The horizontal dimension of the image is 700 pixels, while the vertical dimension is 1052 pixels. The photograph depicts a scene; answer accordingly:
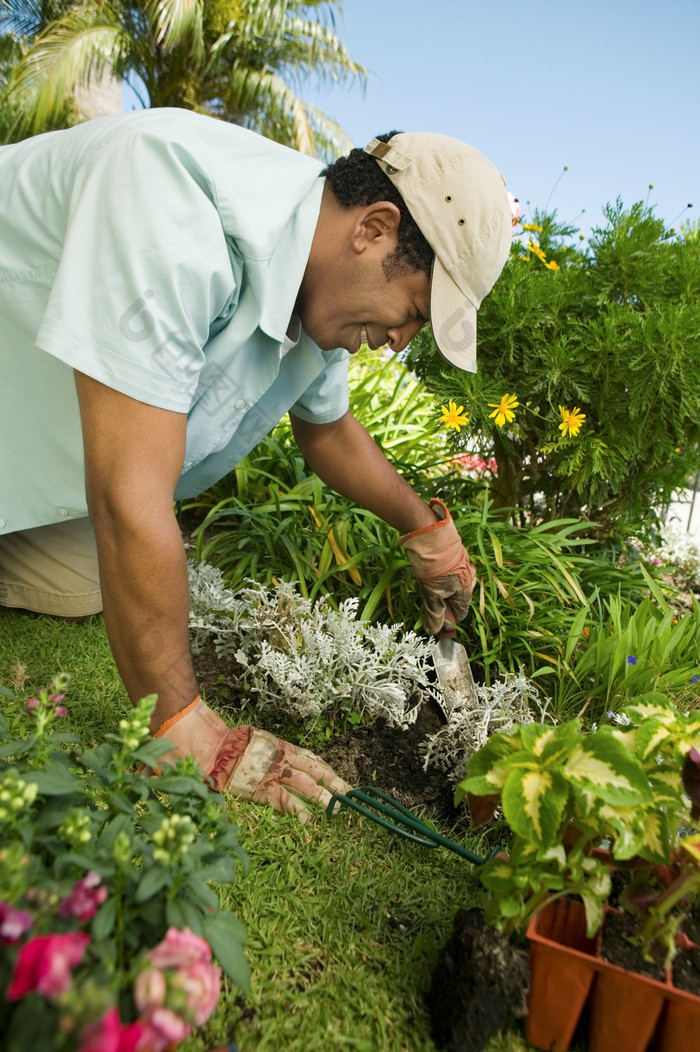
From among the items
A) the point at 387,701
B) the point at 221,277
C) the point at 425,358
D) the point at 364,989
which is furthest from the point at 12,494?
the point at 425,358

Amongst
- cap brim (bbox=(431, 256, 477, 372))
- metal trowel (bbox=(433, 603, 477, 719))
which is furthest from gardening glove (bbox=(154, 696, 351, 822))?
cap brim (bbox=(431, 256, 477, 372))

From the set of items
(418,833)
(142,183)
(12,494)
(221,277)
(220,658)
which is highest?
(142,183)

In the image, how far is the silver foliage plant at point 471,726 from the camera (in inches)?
78.5

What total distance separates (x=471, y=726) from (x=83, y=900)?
139 centimetres

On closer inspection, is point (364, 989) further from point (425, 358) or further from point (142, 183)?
point (425, 358)

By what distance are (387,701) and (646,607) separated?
3.53 feet

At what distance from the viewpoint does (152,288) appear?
4.97 ft

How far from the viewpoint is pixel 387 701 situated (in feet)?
7.04

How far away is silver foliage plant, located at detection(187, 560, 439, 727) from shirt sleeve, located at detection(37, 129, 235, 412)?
0.88 m

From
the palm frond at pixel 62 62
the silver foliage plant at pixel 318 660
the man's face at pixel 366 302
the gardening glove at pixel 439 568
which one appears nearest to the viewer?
the man's face at pixel 366 302

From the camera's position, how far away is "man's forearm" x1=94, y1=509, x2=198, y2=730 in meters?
1.54

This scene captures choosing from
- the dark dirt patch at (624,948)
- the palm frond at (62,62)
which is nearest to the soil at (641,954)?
the dark dirt patch at (624,948)

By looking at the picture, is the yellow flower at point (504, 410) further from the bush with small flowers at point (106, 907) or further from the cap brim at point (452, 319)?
the bush with small flowers at point (106, 907)

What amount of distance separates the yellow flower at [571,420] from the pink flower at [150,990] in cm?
258
